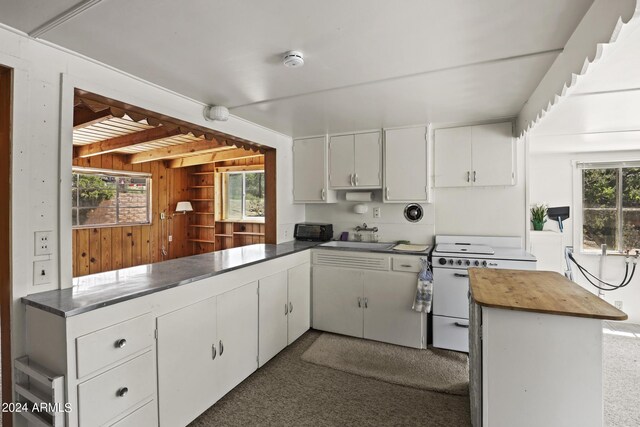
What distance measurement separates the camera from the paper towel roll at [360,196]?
3.65 m

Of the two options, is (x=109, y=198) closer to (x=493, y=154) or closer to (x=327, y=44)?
(x=327, y=44)

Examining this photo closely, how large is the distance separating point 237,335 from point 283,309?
2.16 ft

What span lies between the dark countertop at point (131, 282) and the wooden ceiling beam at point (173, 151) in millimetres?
1747

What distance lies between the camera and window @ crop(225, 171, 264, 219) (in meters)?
6.17

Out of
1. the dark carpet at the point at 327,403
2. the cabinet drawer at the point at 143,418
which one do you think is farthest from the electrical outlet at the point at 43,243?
the dark carpet at the point at 327,403

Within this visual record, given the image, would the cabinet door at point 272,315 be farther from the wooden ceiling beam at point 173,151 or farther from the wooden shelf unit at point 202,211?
the wooden shelf unit at point 202,211

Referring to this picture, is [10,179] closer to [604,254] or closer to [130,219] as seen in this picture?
[130,219]

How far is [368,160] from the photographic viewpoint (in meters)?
3.47

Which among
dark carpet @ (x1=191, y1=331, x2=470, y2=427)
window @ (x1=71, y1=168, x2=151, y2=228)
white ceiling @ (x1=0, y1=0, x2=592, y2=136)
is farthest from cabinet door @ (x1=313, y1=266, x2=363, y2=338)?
window @ (x1=71, y1=168, x2=151, y2=228)

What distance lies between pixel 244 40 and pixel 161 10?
0.39 m

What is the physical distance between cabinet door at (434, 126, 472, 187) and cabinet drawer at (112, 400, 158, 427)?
309 centimetres

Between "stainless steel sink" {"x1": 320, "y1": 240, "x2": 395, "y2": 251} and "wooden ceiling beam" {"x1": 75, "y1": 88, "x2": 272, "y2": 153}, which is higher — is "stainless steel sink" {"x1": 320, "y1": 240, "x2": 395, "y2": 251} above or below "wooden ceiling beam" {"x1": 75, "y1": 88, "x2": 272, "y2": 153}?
below

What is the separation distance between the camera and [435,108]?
2717 millimetres

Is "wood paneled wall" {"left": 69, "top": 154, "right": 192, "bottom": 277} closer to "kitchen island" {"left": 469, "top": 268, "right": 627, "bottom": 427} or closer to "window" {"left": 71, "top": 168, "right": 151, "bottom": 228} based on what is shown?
"window" {"left": 71, "top": 168, "right": 151, "bottom": 228}
